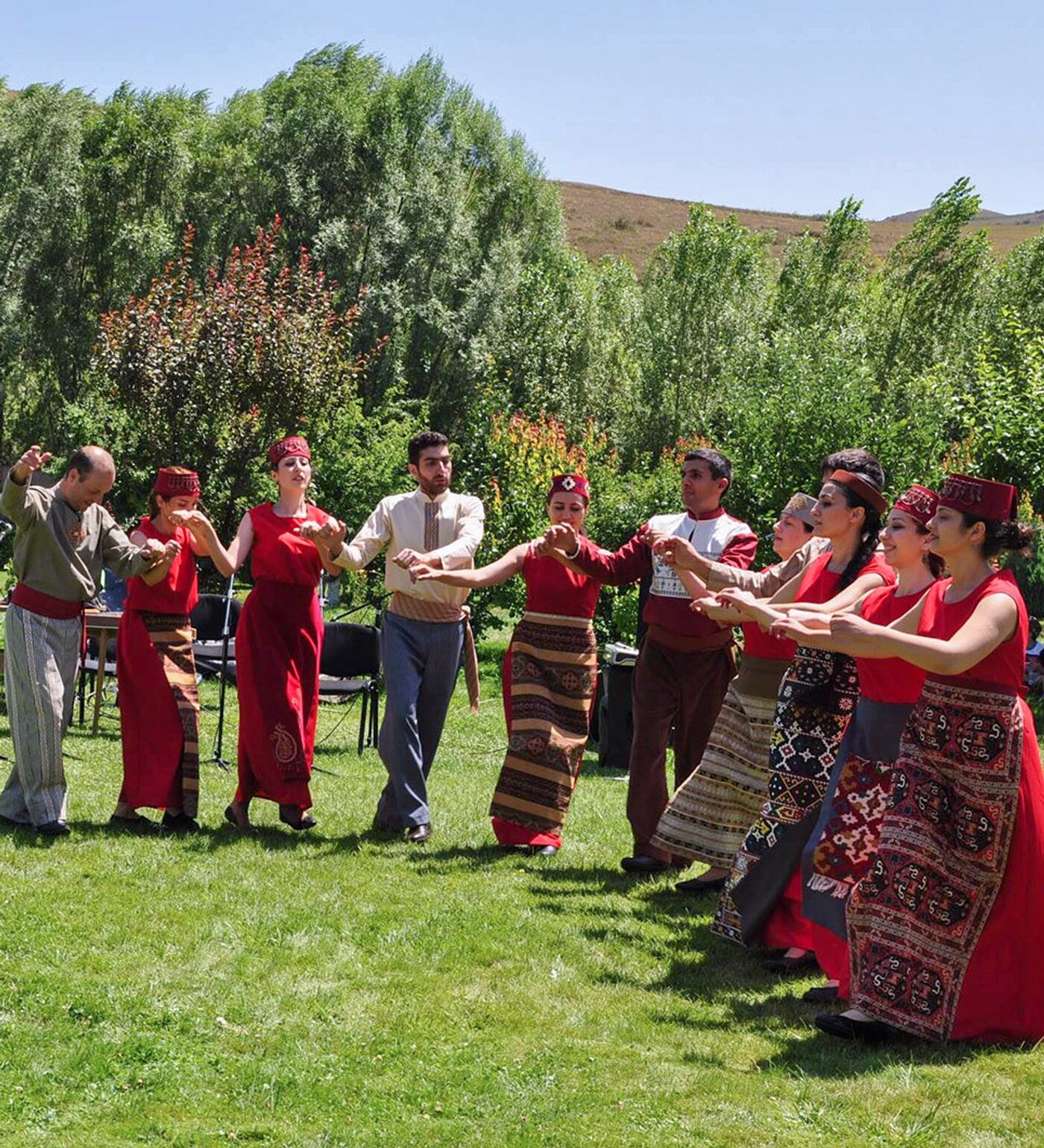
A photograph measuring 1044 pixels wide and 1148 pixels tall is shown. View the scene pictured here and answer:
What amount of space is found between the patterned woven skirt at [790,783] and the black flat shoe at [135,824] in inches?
137

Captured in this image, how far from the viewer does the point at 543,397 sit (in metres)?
40.4

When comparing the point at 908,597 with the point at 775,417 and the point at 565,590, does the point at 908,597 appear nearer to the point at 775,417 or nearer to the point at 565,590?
the point at 565,590

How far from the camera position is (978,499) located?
16.6ft

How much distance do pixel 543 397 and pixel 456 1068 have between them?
36.4m

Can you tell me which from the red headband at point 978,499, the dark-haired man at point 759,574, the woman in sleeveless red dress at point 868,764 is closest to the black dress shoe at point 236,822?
the dark-haired man at point 759,574

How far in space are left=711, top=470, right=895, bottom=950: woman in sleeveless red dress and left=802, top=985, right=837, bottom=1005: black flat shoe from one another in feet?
1.22

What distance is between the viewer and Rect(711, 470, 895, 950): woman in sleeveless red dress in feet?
19.8


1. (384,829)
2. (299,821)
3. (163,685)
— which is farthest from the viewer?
(384,829)

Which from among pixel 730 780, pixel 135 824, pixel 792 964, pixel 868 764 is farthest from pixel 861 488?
pixel 135 824

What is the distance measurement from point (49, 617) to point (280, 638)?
1255 millimetres

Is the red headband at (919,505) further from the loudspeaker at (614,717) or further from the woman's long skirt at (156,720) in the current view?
the loudspeaker at (614,717)

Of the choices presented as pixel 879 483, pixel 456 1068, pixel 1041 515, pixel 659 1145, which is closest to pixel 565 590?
pixel 879 483

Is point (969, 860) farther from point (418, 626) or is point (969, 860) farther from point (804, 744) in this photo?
point (418, 626)

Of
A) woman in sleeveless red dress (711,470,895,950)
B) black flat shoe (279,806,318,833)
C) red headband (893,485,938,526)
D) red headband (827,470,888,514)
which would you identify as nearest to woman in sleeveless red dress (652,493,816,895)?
woman in sleeveless red dress (711,470,895,950)
